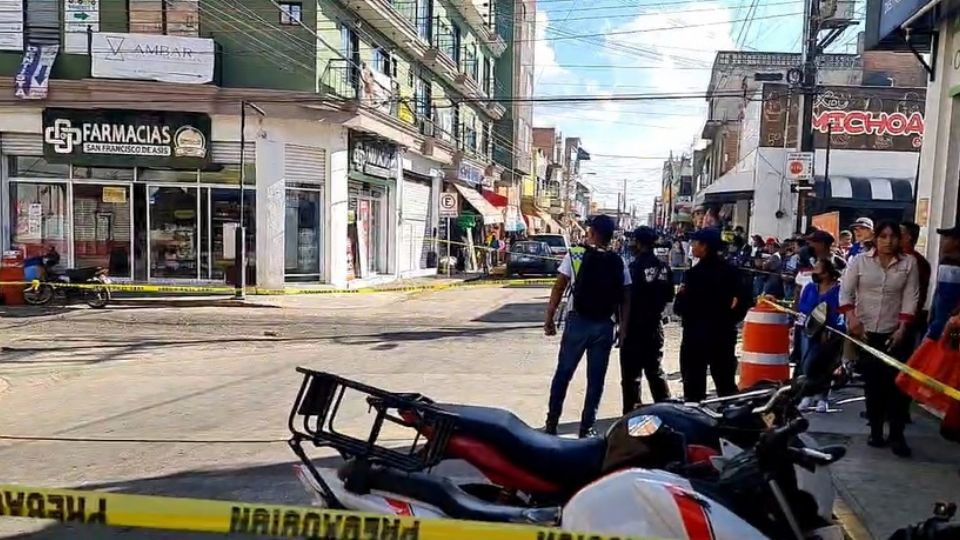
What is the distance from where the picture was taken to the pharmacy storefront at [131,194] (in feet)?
65.3

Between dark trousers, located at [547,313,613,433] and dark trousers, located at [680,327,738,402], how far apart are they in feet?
2.57

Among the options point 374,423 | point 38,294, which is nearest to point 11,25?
point 38,294

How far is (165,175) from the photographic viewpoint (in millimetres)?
20609

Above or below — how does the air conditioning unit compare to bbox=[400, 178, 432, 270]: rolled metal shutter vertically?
above

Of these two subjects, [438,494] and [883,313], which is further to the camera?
[883,313]

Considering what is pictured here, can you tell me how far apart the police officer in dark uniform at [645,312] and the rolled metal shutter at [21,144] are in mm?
18608

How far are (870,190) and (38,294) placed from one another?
24.9 m

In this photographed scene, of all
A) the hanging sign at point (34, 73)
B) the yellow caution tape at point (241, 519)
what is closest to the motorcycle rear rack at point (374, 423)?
the yellow caution tape at point (241, 519)

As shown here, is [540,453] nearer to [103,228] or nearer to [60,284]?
[60,284]

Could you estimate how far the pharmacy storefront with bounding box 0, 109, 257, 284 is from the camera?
19.9 meters

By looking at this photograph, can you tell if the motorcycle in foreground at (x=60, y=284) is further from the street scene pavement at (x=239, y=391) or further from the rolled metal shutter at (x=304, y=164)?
the rolled metal shutter at (x=304, y=164)

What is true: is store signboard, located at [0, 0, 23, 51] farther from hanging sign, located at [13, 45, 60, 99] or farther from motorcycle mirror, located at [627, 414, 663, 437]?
motorcycle mirror, located at [627, 414, 663, 437]

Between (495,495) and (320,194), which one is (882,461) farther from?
(320,194)

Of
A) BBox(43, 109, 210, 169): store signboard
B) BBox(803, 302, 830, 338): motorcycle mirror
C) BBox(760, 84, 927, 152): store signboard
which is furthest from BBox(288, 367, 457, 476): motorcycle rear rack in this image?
BBox(760, 84, 927, 152): store signboard
